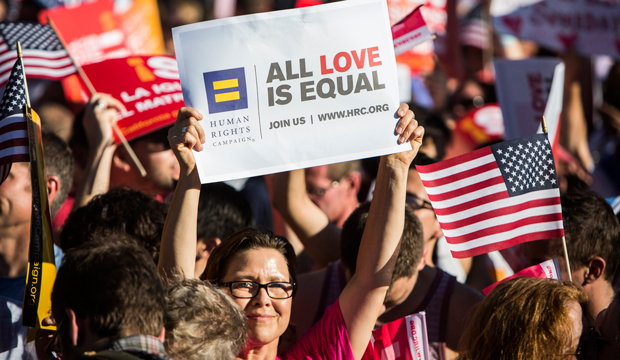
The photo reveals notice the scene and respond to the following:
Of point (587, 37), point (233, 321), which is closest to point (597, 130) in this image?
point (587, 37)

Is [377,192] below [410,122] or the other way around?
below

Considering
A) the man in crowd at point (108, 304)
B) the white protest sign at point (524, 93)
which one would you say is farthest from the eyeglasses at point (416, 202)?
the man in crowd at point (108, 304)

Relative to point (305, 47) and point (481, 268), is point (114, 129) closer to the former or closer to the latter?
point (305, 47)

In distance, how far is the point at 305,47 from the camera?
9.49 ft

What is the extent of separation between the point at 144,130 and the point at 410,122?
6.62ft

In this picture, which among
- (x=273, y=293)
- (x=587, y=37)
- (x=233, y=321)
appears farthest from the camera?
(x=587, y=37)

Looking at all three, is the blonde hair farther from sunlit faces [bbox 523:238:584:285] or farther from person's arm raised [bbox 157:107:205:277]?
sunlit faces [bbox 523:238:584:285]

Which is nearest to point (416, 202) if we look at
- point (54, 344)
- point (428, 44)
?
point (54, 344)

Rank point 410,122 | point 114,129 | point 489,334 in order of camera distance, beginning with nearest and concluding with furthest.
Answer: point 489,334 → point 410,122 → point 114,129

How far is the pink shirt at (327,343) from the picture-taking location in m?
2.75

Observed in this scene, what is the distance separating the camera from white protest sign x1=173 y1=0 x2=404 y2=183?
9.12 feet

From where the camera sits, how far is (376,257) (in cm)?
279

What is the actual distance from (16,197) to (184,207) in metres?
1.12

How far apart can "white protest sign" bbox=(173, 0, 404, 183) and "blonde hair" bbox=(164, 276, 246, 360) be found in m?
0.62
